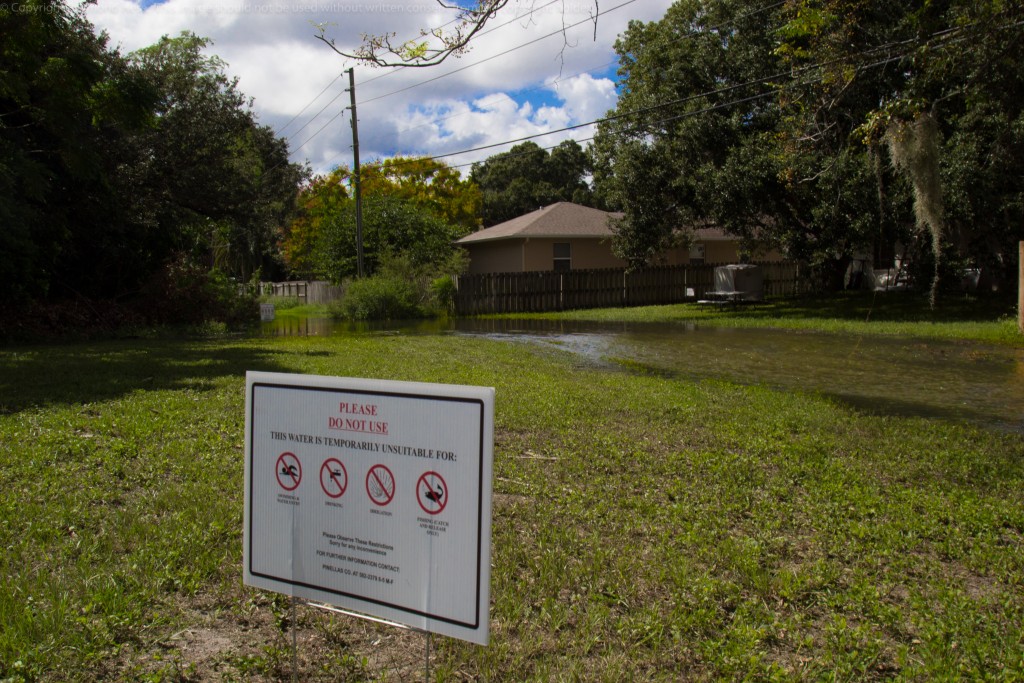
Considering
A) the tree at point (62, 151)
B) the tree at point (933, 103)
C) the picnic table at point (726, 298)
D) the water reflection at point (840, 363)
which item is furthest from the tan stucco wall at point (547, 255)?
the tree at point (62, 151)

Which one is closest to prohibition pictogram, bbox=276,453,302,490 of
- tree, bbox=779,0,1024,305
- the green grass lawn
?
the green grass lawn

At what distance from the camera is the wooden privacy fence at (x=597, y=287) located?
103 ft

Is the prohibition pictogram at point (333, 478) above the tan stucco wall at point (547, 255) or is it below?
below

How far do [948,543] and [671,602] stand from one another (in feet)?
6.18

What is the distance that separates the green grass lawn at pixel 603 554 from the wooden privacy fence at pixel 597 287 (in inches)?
928

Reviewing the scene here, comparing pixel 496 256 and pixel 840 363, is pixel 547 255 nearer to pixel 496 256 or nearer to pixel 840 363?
pixel 496 256

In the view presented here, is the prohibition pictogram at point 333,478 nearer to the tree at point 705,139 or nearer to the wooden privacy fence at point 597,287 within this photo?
the tree at point 705,139

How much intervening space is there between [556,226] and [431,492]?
107 ft

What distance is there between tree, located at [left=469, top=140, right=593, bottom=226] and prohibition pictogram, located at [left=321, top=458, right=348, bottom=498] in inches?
2503

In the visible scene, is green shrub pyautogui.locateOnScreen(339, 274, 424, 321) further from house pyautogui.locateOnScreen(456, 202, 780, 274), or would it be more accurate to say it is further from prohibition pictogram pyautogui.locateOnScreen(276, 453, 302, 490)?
prohibition pictogram pyautogui.locateOnScreen(276, 453, 302, 490)

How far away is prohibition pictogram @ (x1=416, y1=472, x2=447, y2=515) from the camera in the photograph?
7.71 feet

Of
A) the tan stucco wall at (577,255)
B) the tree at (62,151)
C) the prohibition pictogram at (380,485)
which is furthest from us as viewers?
the tan stucco wall at (577,255)

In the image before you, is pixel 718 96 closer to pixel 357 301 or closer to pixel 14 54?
pixel 357 301

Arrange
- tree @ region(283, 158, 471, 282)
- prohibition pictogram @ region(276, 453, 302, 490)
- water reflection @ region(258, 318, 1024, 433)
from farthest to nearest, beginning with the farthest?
tree @ region(283, 158, 471, 282) < water reflection @ region(258, 318, 1024, 433) < prohibition pictogram @ region(276, 453, 302, 490)
